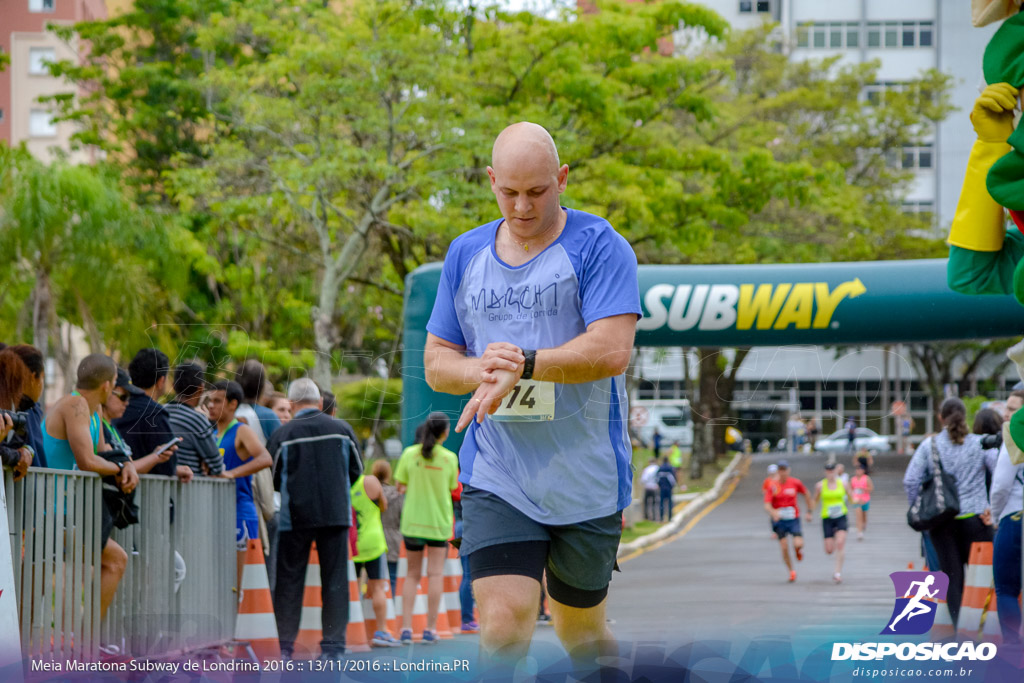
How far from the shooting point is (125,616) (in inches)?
250

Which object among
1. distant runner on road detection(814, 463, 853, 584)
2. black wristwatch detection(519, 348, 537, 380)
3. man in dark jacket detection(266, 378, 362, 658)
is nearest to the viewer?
black wristwatch detection(519, 348, 537, 380)

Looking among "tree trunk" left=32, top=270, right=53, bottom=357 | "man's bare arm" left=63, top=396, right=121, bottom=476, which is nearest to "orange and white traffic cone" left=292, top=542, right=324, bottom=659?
"man's bare arm" left=63, top=396, right=121, bottom=476

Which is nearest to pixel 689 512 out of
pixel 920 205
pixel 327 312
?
pixel 327 312

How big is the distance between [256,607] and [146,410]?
1.46m

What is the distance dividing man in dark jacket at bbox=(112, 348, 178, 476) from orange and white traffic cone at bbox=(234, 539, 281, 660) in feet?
3.62

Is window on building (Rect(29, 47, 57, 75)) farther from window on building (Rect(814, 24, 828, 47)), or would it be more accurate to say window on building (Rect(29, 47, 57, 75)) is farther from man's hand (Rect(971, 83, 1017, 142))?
man's hand (Rect(971, 83, 1017, 142))

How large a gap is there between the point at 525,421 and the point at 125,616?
369cm

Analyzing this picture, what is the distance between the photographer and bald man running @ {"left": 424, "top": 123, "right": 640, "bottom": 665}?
11.1 ft

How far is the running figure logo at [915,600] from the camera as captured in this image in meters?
6.20

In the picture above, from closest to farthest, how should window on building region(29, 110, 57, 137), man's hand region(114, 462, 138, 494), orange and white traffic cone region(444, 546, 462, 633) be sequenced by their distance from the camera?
man's hand region(114, 462, 138, 494) < orange and white traffic cone region(444, 546, 462, 633) < window on building region(29, 110, 57, 137)

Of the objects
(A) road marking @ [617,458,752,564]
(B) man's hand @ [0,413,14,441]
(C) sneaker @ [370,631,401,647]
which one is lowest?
(A) road marking @ [617,458,752,564]

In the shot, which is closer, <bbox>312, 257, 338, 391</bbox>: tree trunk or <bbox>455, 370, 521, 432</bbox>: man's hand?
<bbox>455, 370, 521, 432</bbox>: man's hand

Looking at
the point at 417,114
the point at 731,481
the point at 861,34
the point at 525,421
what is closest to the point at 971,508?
the point at 525,421

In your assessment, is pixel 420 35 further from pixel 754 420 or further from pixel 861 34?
pixel 861 34
